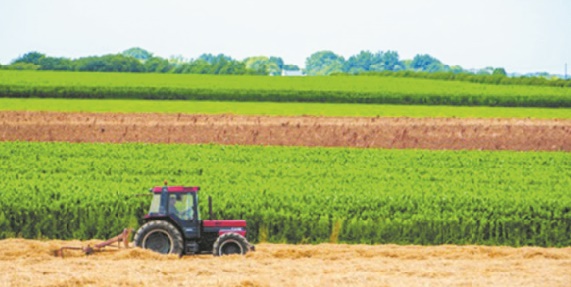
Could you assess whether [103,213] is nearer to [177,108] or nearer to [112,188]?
[112,188]

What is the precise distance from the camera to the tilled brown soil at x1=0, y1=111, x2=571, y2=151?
34594 mm

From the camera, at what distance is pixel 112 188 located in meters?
19.3

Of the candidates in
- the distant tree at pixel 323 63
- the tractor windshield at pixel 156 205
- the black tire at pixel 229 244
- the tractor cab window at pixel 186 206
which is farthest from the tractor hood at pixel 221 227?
the distant tree at pixel 323 63

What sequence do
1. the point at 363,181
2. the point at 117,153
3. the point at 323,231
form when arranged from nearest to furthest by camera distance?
the point at 323,231, the point at 363,181, the point at 117,153

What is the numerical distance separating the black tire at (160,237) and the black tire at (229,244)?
1.62 ft

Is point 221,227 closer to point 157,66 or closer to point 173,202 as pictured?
point 173,202

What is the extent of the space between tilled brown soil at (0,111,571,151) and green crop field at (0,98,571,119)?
478cm

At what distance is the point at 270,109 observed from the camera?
4372 centimetres

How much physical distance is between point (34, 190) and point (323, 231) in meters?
5.43

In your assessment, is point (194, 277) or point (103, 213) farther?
point (103, 213)

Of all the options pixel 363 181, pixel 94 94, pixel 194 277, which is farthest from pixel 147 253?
pixel 94 94

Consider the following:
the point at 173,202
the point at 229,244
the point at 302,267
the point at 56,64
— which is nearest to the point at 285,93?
the point at 56,64

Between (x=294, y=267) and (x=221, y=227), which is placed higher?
(x=221, y=227)

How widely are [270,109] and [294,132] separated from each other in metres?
8.71
